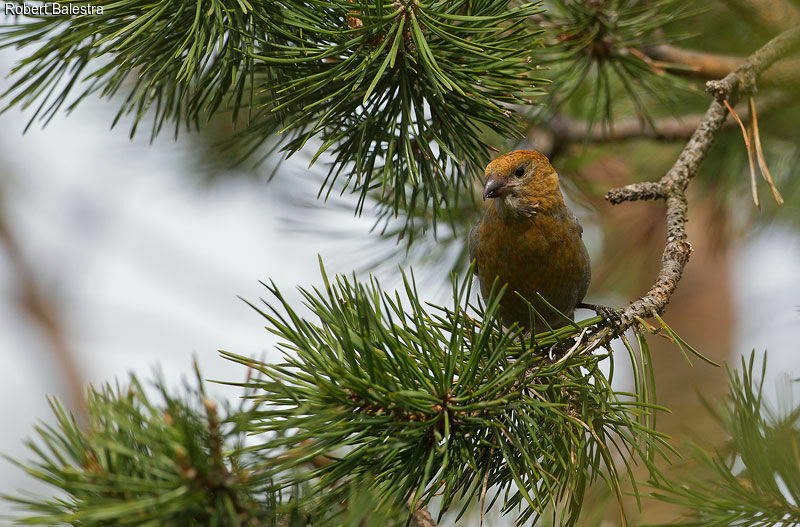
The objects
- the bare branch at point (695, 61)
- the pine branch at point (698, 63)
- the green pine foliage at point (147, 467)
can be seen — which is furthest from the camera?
the bare branch at point (695, 61)

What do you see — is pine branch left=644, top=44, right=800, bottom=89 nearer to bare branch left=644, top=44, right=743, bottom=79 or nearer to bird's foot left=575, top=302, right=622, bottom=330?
bare branch left=644, top=44, right=743, bottom=79

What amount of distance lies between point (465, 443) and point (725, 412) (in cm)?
62

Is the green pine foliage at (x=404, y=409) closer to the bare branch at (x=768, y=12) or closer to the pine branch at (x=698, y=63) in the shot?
the pine branch at (x=698, y=63)

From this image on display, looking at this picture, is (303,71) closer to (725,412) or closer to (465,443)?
(465,443)

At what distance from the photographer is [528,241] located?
2531mm

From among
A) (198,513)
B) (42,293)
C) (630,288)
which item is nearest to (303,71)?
(198,513)

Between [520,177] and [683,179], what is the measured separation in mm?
583

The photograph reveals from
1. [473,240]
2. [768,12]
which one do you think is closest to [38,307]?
[473,240]

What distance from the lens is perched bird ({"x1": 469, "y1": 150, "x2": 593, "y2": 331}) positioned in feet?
8.23

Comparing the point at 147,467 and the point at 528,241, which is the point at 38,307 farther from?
the point at 147,467

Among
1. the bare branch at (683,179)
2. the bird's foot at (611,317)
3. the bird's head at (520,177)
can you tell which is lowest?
the bird's foot at (611,317)

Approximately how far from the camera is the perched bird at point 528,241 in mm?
2510

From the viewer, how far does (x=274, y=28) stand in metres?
1.75

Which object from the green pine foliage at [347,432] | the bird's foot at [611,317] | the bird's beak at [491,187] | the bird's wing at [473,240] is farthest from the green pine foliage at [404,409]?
the bird's wing at [473,240]
